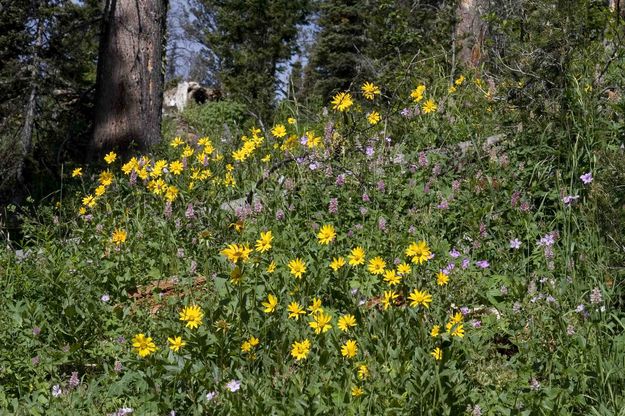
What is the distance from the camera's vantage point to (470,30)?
10836 mm

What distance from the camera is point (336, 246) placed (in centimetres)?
382

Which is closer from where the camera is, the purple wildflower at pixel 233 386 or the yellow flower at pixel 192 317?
the purple wildflower at pixel 233 386

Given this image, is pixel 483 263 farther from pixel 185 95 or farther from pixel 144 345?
pixel 185 95

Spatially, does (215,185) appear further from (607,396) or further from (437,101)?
(607,396)

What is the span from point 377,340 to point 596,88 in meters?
2.41

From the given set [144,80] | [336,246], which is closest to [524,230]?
[336,246]

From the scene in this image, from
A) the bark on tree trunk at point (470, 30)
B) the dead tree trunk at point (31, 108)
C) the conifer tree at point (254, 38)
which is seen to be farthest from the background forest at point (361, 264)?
the conifer tree at point (254, 38)

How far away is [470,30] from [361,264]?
27.0 ft

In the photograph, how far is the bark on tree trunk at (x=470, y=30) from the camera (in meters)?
9.72

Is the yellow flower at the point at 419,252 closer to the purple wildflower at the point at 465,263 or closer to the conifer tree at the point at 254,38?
the purple wildflower at the point at 465,263

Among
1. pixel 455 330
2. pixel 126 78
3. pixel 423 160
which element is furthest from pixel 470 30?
pixel 455 330

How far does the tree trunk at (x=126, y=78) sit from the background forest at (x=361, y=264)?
2 cm

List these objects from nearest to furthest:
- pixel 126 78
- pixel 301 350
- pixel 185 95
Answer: pixel 301 350 < pixel 126 78 < pixel 185 95

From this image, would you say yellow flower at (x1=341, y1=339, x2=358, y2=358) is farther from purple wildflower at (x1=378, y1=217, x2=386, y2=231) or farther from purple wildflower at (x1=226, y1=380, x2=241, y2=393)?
purple wildflower at (x1=378, y1=217, x2=386, y2=231)
